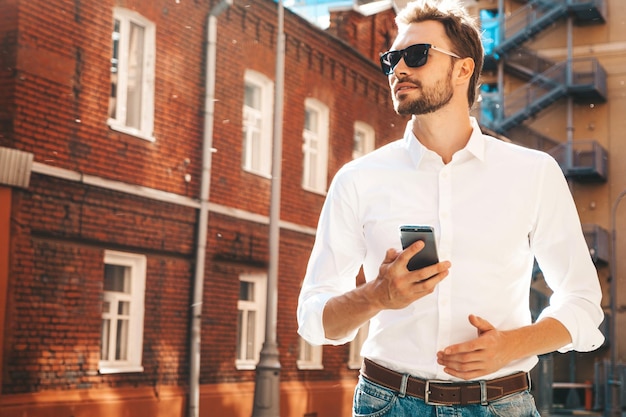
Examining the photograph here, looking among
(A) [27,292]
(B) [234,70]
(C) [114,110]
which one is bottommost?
(A) [27,292]

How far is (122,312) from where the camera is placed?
5598mm

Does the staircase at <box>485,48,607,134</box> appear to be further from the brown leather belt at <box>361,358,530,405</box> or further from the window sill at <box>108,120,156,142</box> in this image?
the brown leather belt at <box>361,358,530,405</box>

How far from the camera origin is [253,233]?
6.75 m

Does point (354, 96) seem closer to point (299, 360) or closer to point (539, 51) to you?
point (539, 51)

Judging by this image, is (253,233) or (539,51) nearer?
(253,233)

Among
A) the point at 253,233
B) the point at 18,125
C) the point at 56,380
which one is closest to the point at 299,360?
the point at 253,233

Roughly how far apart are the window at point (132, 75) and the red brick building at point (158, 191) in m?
0.01

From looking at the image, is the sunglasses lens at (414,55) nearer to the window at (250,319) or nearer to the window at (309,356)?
the window at (250,319)

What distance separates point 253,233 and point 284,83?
107 cm

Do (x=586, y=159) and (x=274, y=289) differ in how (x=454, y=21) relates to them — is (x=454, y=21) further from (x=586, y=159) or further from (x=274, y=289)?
(x=586, y=159)

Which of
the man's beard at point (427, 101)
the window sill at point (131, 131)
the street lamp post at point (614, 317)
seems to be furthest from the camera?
the street lamp post at point (614, 317)

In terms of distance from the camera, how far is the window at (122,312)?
5418 mm

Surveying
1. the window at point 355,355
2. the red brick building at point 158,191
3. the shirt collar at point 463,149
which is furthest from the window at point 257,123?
the shirt collar at point 463,149

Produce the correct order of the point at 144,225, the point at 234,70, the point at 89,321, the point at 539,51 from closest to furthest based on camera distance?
the point at 89,321
the point at 144,225
the point at 234,70
the point at 539,51
